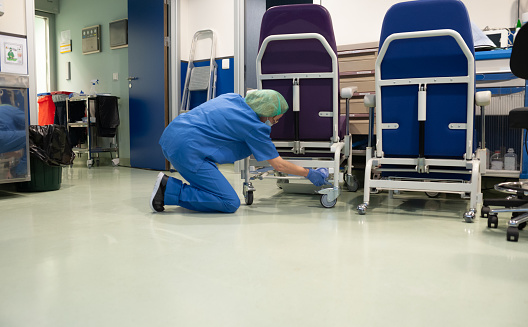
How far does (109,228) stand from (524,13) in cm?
361

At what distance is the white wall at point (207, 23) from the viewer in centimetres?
561

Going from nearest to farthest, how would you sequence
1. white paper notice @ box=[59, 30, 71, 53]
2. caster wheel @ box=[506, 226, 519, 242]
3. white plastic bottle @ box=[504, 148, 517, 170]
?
caster wheel @ box=[506, 226, 519, 242], white plastic bottle @ box=[504, 148, 517, 170], white paper notice @ box=[59, 30, 71, 53]

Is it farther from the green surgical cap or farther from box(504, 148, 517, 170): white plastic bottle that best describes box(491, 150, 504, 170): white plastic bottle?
the green surgical cap

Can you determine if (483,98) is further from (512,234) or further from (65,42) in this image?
(65,42)

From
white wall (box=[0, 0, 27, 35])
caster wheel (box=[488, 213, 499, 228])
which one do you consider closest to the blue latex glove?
caster wheel (box=[488, 213, 499, 228])

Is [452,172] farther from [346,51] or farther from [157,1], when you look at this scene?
[157,1]

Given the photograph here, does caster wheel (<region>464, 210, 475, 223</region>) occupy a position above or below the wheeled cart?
below

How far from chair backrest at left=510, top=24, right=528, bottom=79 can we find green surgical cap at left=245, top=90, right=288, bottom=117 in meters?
1.31

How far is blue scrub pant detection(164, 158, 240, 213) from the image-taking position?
272 cm

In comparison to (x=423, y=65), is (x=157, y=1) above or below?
above

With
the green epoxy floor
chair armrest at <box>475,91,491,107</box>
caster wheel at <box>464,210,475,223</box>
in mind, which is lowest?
the green epoxy floor

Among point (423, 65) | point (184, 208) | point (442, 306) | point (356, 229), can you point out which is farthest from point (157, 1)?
point (442, 306)

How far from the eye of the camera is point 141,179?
4672mm

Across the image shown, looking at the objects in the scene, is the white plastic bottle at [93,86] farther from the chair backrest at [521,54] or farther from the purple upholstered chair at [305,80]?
the chair backrest at [521,54]
